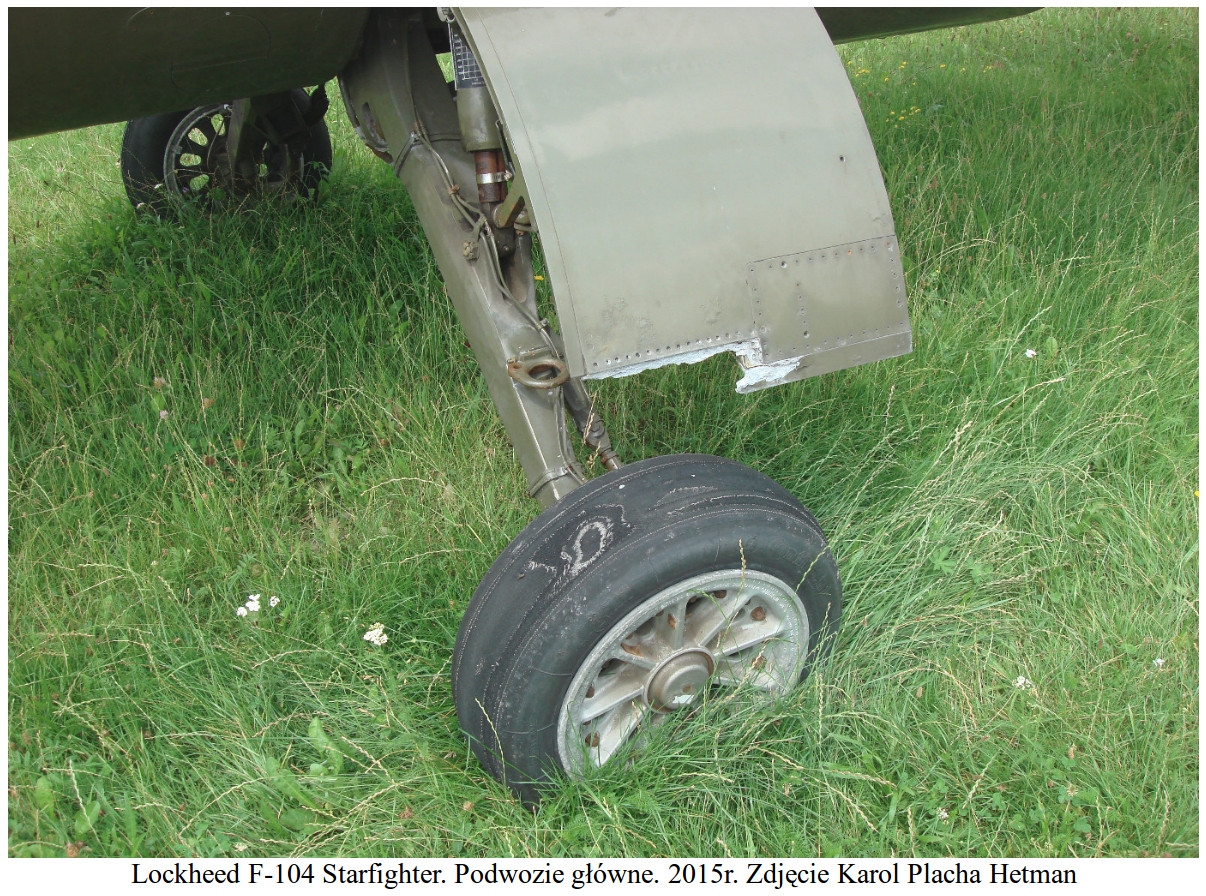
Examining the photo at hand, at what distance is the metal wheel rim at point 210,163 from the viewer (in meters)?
4.67

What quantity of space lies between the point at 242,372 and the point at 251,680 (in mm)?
1579

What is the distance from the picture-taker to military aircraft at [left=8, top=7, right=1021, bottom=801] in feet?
6.97

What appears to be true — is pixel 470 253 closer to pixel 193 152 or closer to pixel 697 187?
pixel 697 187

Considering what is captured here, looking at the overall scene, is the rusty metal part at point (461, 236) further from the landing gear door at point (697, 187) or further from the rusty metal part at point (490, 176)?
the landing gear door at point (697, 187)

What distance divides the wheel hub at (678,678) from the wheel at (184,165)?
3496 millimetres

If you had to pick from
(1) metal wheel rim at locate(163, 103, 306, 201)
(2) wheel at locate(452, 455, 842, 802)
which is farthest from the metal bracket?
(1) metal wheel rim at locate(163, 103, 306, 201)

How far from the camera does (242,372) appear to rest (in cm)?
378

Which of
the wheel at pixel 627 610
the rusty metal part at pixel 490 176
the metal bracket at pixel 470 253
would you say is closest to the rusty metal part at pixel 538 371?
the metal bracket at pixel 470 253

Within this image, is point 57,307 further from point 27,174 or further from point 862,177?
point 862,177

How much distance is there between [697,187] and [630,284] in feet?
1.02

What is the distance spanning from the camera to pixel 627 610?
7.11ft

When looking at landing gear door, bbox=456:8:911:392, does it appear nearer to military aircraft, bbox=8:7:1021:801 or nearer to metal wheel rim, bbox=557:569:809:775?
military aircraft, bbox=8:7:1021:801

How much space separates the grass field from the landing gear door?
1009 millimetres

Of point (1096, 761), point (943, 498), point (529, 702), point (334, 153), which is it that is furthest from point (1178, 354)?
point (334, 153)
